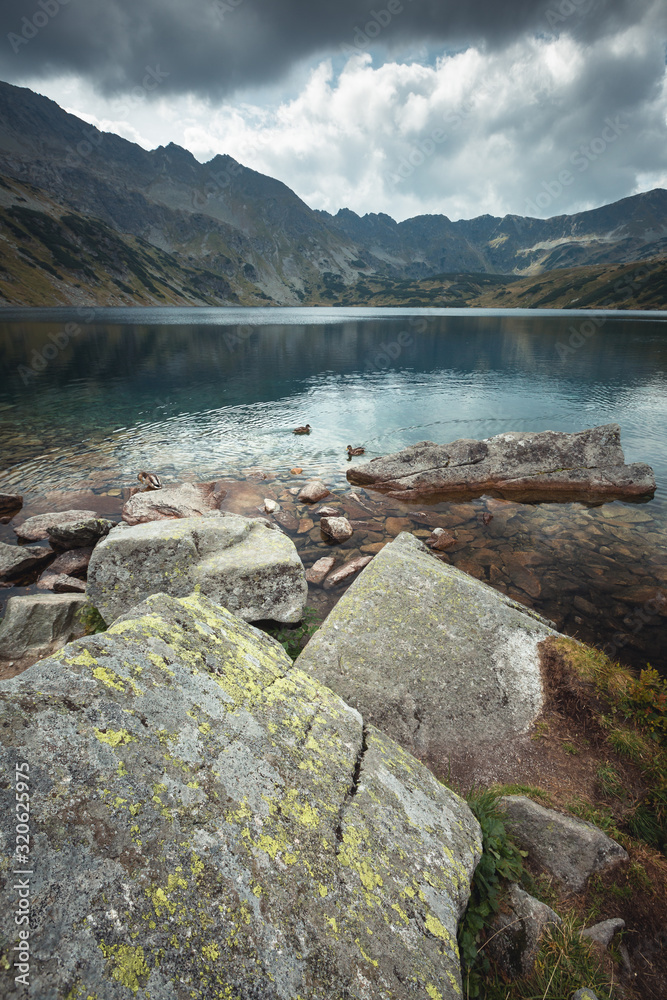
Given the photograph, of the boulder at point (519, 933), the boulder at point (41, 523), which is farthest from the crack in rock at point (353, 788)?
the boulder at point (41, 523)

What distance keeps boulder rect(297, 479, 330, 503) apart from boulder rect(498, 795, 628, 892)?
15158 millimetres

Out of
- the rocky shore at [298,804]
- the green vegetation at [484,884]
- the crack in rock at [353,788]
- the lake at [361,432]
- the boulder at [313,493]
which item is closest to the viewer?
the rocky shore at [298,804]

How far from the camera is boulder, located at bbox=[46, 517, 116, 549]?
14.0 metres

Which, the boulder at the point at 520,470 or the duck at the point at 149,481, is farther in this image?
the boulder at the point at 520,470

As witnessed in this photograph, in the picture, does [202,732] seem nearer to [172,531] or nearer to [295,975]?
[295,975]

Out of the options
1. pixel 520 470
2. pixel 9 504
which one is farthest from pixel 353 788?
pixel 520 470

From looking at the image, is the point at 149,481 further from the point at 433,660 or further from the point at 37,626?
the point at 433,660

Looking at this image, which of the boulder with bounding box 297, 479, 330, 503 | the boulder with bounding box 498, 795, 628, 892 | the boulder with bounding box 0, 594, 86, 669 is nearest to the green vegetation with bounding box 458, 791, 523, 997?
the boulder with bounding box 498, 795, 628, 892

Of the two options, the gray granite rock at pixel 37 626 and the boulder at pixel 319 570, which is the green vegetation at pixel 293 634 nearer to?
the boulder at pixel 319 570

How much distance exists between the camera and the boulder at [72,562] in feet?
43.4

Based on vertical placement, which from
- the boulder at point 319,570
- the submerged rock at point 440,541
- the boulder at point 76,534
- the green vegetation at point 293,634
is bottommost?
the submerged rock at point 440,541

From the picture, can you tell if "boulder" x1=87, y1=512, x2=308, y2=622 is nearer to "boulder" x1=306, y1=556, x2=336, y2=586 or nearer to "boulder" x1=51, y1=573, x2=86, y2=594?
"boulder" x1=306, y1=556, x2=336, y2=586

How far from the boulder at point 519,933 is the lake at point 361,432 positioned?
7645 mm

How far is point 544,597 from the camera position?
41.3 ft
